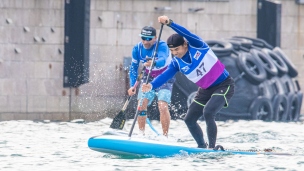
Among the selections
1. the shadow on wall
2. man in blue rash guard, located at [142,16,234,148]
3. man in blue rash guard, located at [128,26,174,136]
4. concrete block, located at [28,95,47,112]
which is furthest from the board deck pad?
concrete block, located at [28,95,47,112]

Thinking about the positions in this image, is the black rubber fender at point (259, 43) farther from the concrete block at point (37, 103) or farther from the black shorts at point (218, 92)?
the black shorts at point (218, 92)

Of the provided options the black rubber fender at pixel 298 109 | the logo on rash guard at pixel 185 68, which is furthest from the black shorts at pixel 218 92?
the black rubber fender at pixel 298 109

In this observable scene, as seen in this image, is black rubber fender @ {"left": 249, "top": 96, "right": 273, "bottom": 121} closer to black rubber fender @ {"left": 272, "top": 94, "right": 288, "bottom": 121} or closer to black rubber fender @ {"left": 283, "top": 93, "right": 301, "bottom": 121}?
black rubber fender @ {"left": 272, "top": 94, "right": 288, "bottom": 121}

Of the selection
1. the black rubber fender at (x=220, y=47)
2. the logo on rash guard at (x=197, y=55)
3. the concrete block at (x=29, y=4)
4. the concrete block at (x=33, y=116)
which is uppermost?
the concrete block at (x=29, y=4)

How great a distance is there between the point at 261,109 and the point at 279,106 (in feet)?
2.23

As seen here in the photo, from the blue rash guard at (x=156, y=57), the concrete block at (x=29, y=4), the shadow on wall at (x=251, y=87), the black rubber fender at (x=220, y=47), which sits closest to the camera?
the blue rash guard at (x=156, y=57)

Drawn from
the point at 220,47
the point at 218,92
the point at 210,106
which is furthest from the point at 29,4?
the point at 210,106

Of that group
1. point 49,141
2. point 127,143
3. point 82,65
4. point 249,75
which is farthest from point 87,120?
point 127,143

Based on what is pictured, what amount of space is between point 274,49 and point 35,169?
14642 mm

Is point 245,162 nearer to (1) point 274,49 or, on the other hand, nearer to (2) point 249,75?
(2) point 249,75

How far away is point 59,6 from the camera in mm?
25719

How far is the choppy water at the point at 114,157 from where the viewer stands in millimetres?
13898

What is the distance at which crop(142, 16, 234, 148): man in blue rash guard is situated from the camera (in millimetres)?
14750

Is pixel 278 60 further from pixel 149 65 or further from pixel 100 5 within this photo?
pixel 149 65
